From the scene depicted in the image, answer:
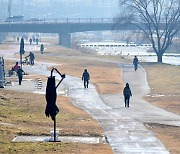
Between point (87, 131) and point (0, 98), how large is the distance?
11504mm

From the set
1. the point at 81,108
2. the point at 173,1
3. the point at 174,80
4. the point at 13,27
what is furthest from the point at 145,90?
the point at 13,27

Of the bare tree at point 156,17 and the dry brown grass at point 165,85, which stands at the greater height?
the bare tree at point 156,17

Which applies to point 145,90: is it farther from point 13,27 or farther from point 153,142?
point 13,27

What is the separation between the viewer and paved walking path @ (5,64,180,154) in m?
27.3

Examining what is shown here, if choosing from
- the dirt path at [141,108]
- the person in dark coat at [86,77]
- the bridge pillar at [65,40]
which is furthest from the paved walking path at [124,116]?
the bridge pillar at [65,40]

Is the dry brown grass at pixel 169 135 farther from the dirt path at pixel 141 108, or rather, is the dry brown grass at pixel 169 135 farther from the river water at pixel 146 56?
the river water at pixel 146 56

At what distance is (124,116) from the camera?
3725 centimetres

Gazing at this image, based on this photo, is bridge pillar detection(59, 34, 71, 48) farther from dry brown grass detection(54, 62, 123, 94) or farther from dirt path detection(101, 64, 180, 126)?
dirt path detection(101, 64, 180, 126)

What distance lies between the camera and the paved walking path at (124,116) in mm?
27295

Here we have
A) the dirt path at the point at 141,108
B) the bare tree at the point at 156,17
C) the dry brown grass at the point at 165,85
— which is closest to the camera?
the dirt path at the point at 141,108

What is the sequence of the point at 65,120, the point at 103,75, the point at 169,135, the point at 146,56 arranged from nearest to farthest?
1. the point at 169,135
2. the point at 65,120
3. the point at 103,75
4. the point at 146,56

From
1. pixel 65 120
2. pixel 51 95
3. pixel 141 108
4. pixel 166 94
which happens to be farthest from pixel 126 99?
pixel 51 95

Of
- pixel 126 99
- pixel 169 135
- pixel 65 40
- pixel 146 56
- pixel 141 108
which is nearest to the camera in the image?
pixel 169 135

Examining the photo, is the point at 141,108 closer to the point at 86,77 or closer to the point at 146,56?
the point at 86,77
